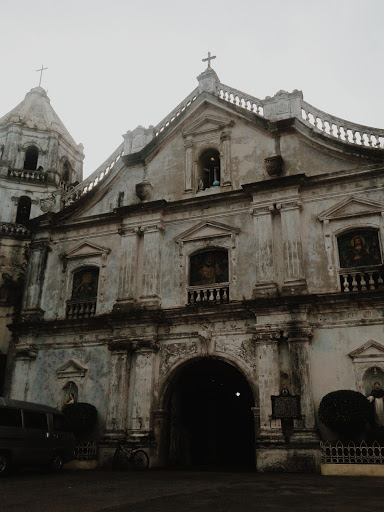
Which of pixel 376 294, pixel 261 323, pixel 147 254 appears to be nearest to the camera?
pixel 376 294

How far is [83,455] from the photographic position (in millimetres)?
14828

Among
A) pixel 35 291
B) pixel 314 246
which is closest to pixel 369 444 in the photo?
pixel 314 246

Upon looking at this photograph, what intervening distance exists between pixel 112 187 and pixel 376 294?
1065 cm

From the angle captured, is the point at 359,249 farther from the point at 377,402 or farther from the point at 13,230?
the point at 13,230

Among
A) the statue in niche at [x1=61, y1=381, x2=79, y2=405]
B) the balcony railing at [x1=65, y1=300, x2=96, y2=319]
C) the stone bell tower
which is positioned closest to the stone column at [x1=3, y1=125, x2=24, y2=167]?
the stone bell tower

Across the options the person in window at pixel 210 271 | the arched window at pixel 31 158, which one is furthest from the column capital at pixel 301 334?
the arched window at pixel 31 158

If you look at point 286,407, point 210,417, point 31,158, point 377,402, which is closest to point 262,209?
point 286,407

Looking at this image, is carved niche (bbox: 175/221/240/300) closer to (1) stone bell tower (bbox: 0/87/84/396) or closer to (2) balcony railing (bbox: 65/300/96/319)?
(2) balcony railing (bbox: 65/300/96/319)

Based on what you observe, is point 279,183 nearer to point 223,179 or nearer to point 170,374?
point 223,179


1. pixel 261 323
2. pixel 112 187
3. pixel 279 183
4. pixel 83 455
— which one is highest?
pixel 112 187

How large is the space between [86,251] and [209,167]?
5.58m

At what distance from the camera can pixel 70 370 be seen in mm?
16781

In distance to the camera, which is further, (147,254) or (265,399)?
(147,254)

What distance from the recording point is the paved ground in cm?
675
